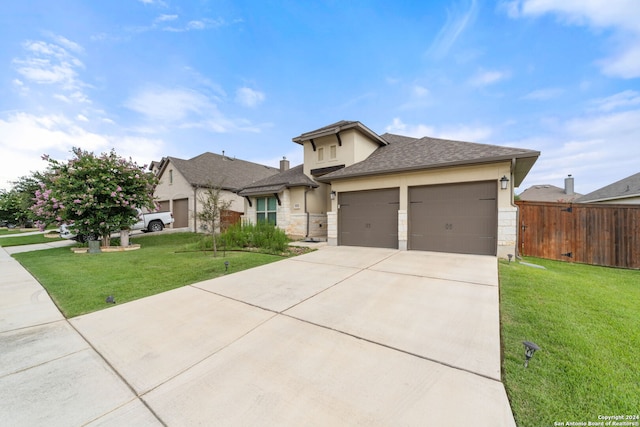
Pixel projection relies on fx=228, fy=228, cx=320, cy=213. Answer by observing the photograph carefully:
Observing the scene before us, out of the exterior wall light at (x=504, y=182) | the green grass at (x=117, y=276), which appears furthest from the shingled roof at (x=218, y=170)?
the exterior wall light at (x=504, y=182)

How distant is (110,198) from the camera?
9789 mm

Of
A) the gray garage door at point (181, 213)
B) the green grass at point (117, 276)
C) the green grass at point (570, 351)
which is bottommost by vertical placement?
the green grass at point (117, 276)

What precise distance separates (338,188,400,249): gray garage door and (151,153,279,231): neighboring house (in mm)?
9074

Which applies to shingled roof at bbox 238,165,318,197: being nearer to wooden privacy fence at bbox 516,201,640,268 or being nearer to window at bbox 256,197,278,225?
window at bbox 256,197,278,225

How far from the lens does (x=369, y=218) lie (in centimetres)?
914

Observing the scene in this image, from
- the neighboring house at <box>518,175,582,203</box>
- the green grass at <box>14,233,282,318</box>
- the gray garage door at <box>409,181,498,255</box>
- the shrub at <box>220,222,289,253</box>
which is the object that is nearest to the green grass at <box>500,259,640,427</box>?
the gray garage door at <box>409,181,498,255</box>

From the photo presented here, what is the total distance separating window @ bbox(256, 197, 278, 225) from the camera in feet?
41.2

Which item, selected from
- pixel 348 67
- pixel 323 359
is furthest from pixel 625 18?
pixel 323 359

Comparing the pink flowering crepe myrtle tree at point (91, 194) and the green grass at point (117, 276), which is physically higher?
the pink flowering crepe myrtle tree at point (91, 194)

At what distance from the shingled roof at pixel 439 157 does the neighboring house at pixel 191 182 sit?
10269mm

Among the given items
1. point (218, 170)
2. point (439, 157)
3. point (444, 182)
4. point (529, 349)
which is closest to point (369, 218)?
point (444, 182)

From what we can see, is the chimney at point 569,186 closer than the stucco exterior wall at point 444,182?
No

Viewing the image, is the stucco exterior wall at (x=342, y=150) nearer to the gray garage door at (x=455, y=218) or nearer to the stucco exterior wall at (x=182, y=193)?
the gray garage door at (x=455, y=218)

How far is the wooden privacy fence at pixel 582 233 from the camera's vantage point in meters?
6.66
